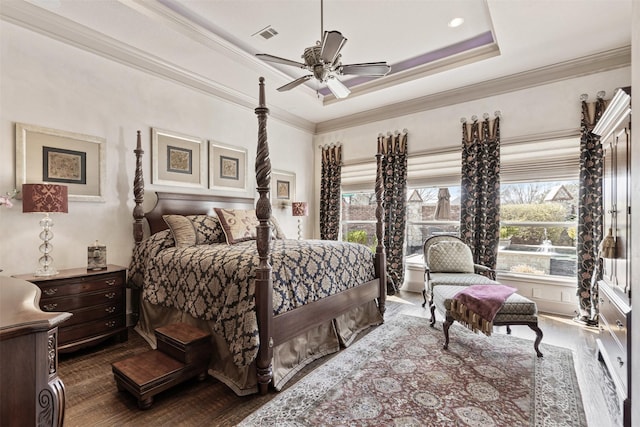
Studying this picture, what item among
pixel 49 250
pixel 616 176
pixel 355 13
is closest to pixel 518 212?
pixel 616 176

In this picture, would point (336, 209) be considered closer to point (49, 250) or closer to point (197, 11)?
point (197, 11)

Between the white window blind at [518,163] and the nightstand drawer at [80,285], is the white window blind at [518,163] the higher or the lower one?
the higher one

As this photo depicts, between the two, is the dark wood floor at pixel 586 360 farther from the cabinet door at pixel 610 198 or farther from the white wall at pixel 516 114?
the white wall at pixel 516 114

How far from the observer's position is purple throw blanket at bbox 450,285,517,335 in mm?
2475

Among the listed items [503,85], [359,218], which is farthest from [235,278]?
[503,85]

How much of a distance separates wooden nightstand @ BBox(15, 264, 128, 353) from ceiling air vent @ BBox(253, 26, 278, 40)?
287cm

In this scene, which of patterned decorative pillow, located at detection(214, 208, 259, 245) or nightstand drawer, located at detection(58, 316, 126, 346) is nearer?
nightstand drawer, located at detection(58, 316, 126, 346)

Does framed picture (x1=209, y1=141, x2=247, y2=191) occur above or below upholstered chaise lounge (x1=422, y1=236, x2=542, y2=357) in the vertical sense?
above

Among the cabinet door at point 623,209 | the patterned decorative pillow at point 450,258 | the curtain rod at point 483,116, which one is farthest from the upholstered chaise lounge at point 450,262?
the curtain rod at point 483,116

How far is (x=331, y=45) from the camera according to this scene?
2.31m

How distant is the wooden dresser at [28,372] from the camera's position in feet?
2.56

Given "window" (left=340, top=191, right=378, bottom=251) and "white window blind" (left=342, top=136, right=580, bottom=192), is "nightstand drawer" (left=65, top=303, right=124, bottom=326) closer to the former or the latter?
"window" (left=340, top=191, right=378, bottom=251)

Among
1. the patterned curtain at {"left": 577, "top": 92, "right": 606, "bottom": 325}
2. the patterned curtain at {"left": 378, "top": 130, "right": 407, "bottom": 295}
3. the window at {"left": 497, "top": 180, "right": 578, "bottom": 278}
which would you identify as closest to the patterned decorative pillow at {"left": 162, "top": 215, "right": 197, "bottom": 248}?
the patterned curtain at {"left": 378, "top": 130, "right": 407, "bottom": 295}

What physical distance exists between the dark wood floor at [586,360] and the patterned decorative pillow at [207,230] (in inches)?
100
